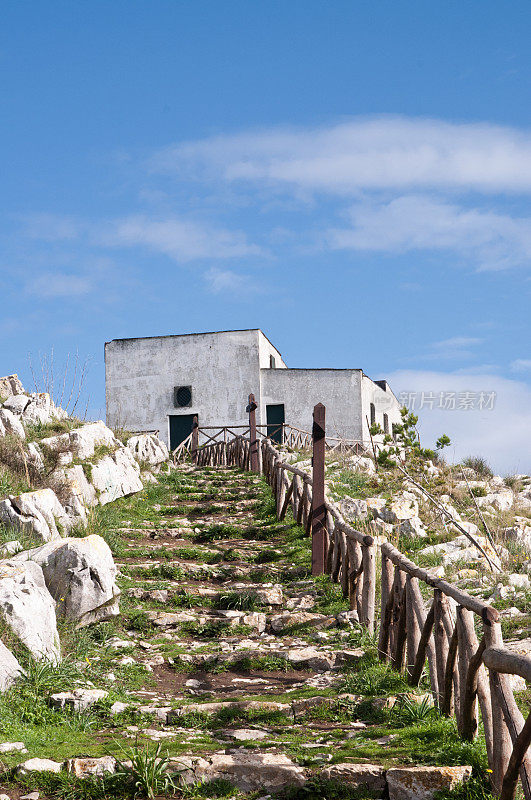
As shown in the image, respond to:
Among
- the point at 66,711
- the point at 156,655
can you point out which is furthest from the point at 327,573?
the point at 66,711

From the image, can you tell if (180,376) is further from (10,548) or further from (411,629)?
(411,629)

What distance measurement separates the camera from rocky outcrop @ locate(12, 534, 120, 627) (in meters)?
8.55

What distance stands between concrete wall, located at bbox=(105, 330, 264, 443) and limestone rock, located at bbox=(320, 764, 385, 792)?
2793cm

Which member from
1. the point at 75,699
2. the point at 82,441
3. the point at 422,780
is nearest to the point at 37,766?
the point at 75,699

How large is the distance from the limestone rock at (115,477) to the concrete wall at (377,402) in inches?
639

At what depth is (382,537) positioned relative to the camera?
1407cm

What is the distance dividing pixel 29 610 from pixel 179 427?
26892 mm

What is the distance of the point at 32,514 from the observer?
10.7 meters

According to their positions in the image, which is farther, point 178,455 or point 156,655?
point 178,455

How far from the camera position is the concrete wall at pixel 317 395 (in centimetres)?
3391

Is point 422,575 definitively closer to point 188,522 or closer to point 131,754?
point 131,754

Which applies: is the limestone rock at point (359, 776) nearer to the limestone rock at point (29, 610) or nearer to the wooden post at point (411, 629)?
the wooden post at point (411, 629)

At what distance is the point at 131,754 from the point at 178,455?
70.5ft

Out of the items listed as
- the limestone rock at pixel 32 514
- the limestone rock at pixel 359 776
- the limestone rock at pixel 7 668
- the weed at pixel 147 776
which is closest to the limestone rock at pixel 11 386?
the limestone rock at pixel 32 514
